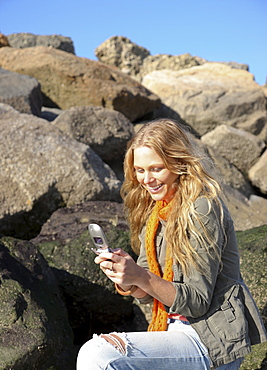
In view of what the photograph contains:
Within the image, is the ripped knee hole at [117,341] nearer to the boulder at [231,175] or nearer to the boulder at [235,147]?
the boulder at [231,175]

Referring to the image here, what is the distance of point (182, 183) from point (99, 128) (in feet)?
17.6

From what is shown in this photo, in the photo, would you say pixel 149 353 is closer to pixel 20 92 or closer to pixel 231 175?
pixel 20 92

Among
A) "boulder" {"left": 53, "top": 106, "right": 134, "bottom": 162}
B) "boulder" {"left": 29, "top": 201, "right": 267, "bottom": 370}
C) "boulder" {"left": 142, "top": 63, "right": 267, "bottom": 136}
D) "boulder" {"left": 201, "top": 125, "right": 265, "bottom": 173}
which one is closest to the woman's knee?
"boulder" {"left": 29, "top": 201, "right": 267, "bottom": 370}

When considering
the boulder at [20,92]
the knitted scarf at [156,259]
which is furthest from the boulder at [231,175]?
the knitted scarf at [156,259]

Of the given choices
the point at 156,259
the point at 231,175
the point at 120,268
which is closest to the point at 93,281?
the point at 156,259

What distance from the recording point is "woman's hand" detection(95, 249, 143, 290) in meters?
2.22

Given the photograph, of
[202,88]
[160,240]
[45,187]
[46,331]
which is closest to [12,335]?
[46,331]

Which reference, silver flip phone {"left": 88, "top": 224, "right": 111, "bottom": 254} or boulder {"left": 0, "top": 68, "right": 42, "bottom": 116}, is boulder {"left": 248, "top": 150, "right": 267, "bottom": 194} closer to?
boulder {"left": 0, "top": 68, "right": 42, "bottom": 116}

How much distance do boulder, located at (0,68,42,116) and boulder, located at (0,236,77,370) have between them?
4.79m

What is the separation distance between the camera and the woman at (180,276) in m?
2.24

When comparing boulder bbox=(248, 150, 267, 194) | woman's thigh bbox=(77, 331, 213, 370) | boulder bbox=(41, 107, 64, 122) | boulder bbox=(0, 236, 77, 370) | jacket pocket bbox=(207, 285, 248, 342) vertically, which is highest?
→ jacket pocket bbox=(207, 285, 248, 342)

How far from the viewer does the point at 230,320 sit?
235cm

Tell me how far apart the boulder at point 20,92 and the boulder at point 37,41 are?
5.87 metres

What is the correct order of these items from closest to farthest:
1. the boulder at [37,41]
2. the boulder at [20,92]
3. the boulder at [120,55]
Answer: the boulder at [20,92] → the boulder at [37,41] → the boulder at [120,55]
